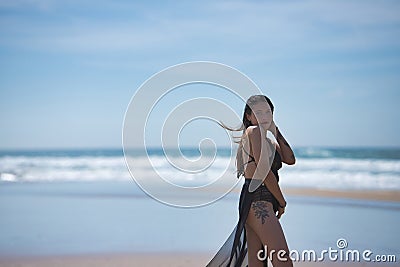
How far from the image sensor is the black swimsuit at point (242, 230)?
4176mm

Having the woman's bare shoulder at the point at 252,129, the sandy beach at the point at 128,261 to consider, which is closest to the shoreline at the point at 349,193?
the sandy beach at the point at 128,261

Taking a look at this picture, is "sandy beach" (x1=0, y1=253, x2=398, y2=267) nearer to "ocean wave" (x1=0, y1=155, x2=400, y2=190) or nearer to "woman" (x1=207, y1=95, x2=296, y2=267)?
"woman" (x1=207, y1=95, x2=296, y2=267)

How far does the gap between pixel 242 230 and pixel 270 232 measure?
0.30 metres

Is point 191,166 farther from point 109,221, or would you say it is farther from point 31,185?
point 109,221

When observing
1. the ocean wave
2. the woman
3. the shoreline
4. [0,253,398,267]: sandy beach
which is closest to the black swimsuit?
the woman

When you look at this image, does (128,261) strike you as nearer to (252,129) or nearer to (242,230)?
(242,230)

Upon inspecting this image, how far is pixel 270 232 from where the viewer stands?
416cm

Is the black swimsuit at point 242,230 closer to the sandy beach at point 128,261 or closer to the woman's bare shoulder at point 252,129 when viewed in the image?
the woman's bare shoulder at point 252,129

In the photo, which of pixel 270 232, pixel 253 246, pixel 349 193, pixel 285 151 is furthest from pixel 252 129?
pixel 349 193

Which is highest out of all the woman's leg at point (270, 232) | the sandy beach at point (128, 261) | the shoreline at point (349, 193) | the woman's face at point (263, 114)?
the woman's face at point (263, 114)

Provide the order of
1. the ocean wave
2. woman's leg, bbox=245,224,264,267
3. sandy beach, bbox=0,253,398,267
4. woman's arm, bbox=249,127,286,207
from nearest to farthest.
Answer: woman's arm, bbox=249,127,286,207
woman's leg, bbox=245,224,264,267
sandy beach, bbox=0,253,398,267
the ocean wave

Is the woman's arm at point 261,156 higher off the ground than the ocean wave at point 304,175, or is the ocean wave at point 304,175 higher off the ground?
the woman's arm at point 261,156

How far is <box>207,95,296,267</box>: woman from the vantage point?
4137 millimetres

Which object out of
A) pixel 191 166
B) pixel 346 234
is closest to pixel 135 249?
pixel 346 234
